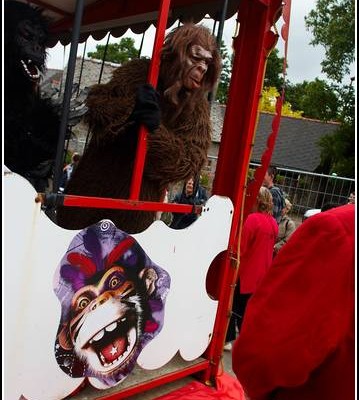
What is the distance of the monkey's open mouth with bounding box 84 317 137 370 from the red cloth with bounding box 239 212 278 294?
5.43ft

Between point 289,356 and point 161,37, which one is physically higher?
point 161,37

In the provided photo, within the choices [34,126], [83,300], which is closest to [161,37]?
[34,126]

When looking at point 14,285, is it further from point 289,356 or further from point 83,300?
point 289,356

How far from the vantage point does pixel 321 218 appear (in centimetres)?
97

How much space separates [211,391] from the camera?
242cm

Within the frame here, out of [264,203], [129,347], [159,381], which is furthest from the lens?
[264,203]

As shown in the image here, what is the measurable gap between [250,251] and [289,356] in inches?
100.0

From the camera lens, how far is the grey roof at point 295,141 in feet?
70.1

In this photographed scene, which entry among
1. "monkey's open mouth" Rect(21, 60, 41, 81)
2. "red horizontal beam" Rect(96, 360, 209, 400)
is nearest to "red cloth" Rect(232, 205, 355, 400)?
"red horizontal beam" Rect(96, 360, 209, 400)

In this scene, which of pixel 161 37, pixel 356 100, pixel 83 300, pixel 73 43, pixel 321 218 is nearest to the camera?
pixel 356 100

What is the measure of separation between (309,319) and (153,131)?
1277mm

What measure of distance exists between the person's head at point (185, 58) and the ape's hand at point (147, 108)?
0.79 feet

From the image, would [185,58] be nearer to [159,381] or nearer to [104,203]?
[104,203]

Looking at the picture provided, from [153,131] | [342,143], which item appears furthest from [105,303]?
[342,143]
